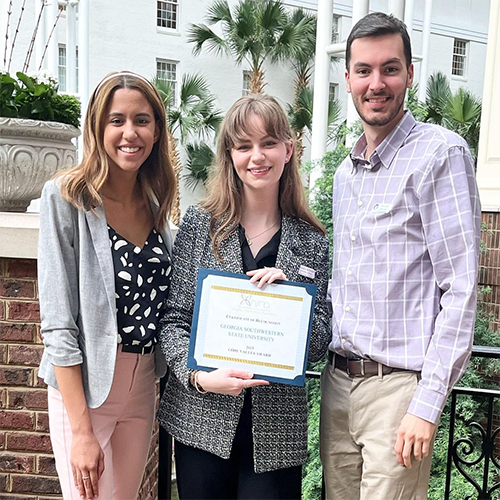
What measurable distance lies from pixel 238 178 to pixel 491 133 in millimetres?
5201

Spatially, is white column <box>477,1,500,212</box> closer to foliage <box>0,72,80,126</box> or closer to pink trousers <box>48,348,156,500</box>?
foliage <box>0,72,80,126</box>

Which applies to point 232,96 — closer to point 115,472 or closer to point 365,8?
point 365,8

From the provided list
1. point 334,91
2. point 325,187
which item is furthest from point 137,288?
point 334,91

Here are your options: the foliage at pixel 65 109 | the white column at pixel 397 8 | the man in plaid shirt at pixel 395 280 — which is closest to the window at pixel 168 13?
the white column at pixel 397 8

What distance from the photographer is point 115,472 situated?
7.00 feet

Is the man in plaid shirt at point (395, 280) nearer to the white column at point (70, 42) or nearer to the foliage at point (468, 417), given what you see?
the foliage at point (468, 417)

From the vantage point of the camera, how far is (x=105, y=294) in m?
1.94

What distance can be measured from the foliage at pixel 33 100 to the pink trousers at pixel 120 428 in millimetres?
1273

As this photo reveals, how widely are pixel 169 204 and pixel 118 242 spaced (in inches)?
11.5

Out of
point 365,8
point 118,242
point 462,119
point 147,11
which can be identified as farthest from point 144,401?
point 147,11

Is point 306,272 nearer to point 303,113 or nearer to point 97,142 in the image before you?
point 97,142

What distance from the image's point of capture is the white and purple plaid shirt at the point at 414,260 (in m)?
1.73

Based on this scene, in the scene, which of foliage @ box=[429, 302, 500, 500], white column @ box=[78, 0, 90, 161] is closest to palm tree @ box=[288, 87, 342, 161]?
white column @ box=[78, 0, 90, 161]

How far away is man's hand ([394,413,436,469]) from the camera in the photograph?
Answer: 174 cm
